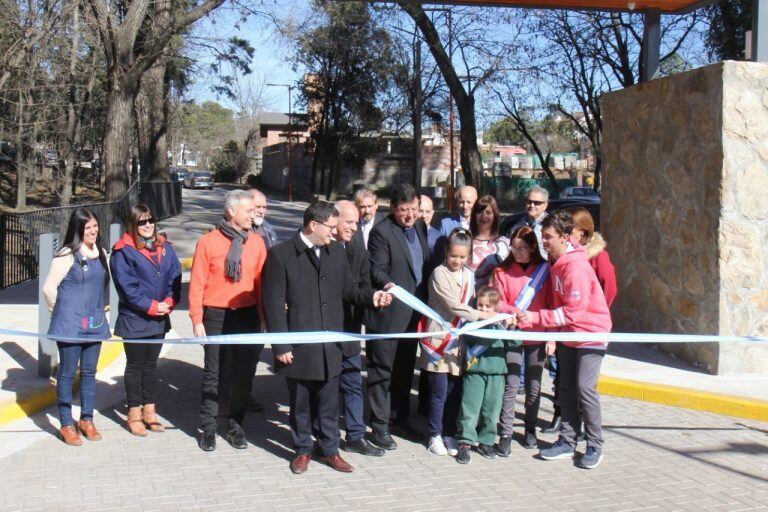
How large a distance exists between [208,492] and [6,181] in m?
41.0

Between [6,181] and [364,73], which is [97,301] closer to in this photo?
[6,181]

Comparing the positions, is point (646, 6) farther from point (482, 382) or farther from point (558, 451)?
point (558, 451)

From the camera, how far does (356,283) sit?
623cm

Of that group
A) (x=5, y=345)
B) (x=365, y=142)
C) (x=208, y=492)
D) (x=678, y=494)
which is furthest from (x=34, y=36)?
(x=365, y=142)

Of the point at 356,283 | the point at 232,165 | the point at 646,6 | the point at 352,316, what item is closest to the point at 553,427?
the point at 352,316

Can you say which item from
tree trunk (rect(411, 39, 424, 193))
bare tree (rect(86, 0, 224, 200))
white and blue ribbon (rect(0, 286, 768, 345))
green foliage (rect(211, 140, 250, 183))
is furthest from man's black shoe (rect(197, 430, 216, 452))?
green foliage (rect(211, 140, 250, 183))

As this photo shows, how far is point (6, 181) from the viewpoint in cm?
4209

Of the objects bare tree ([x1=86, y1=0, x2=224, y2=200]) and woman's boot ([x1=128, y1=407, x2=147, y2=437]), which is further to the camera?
bare tree ([x1=86, y1=0, x2=224, y2=200])

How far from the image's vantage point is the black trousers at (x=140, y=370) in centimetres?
652

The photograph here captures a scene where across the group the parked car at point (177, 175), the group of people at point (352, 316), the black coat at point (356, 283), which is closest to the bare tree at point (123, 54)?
the group of people at point (352, 316)

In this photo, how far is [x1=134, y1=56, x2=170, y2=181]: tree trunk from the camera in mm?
29766

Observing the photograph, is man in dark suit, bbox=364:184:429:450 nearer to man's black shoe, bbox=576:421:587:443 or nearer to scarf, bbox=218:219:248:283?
scarf, bbox=218:219:248:283

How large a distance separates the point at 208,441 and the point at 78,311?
4.46 ft

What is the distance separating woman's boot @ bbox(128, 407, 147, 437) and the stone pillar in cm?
537
